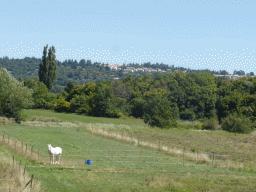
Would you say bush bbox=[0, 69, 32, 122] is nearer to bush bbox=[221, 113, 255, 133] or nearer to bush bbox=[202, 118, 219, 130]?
Result: bush bbox=[221, 113, 255, 133]

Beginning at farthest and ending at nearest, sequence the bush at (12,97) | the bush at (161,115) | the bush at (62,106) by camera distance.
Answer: the bush at (62,106) < the bush at (161,115) < the bush at (12,97)

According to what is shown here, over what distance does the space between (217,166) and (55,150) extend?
54.1ft

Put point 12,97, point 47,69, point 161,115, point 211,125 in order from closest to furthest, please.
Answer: point 12,97 < point 161,115 < point 211,125 < point 47,69

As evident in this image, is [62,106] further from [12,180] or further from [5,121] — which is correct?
[12,180]

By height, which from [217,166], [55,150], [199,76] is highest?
[199,76]

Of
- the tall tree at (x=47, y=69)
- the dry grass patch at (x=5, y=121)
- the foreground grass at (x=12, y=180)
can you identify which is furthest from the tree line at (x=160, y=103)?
the foreground grass at (x=12, y=180)

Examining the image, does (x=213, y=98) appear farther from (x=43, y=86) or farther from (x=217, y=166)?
(x=217, y=166)

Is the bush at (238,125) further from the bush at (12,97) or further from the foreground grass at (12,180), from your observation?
the foreground grass at (12,180)

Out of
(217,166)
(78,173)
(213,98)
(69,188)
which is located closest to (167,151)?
(217,166)

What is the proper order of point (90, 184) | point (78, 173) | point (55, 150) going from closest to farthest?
1. point (90, 184)
2. point (78, 173)
3. point (55, 150)

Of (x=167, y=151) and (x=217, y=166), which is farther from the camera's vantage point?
(x=167, y=151)

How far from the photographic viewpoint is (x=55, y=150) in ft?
83.6

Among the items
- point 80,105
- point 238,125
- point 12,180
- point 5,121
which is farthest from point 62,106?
point 12,180

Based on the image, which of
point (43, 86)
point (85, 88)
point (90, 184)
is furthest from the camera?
point (85, 88)
